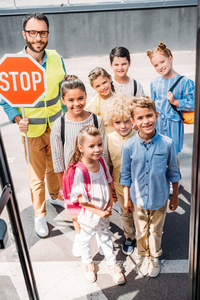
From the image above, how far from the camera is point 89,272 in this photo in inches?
108

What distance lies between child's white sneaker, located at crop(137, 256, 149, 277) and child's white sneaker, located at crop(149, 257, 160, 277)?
0.10 feet

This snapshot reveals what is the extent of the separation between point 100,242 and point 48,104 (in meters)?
1.20

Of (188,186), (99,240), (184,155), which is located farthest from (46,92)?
(184,155)

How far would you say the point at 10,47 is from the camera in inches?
308

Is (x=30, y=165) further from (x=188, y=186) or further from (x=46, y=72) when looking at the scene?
(x=188, y=186)

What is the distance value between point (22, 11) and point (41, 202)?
565 cm

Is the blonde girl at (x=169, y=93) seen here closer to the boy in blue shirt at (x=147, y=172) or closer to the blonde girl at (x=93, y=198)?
the boy in blue shirt at (x=147, y=172)

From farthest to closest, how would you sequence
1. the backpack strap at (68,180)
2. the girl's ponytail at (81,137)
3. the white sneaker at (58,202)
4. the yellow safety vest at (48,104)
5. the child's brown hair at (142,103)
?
the white sneaker at (58,202) → the yellow safety vest at (48,104) → the backpack strap at (68,180) → the girl's ponytail at (81,137) → the child's brown hair at (142,103)

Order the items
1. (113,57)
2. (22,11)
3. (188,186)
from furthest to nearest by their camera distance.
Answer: (22,11)
(188,186)
(113,57)

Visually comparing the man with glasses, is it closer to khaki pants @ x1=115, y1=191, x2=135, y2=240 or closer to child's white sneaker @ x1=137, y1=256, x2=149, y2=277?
khaki pants @ x1=115, y1=191, x2=135, y2=240

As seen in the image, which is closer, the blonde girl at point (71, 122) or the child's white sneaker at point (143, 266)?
the blonde girl at point (71, 122)

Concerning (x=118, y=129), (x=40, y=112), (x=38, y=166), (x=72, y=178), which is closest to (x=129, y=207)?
(x=72, y=178)

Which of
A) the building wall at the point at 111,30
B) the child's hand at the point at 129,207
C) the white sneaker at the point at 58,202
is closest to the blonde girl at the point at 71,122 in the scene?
the child's hand at the point at 129,207

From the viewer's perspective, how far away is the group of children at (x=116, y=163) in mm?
2402
